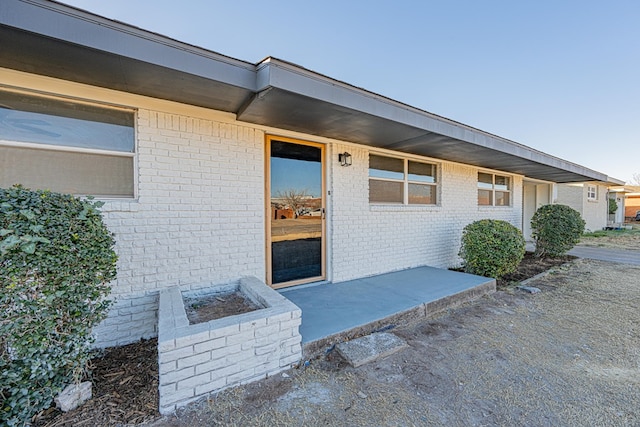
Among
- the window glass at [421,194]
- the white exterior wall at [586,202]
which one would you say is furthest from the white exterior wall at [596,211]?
the window glass at [421,194]

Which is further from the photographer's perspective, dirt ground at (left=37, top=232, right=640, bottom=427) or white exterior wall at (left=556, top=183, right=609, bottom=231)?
white exterior wall at (left=556, top=183, right=609, bottom=231)

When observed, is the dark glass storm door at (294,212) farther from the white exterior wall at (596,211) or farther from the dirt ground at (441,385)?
the white exterior wall at (596,211)

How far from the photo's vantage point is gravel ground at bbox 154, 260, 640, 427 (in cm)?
193

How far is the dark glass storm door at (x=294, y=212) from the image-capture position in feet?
13.6

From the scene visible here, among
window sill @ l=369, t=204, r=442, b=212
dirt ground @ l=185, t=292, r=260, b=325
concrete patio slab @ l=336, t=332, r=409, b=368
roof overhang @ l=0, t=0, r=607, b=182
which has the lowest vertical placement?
concrete patio slab @ l=336, t=332, r=409, b=368

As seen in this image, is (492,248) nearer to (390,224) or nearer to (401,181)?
(390,224)

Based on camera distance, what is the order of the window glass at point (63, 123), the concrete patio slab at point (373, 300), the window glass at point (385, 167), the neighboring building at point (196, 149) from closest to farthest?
the neighboring building at point (196, 149) → the window glass at point (63, 123) → the concrete patio slab at point (373, 300) → the window glass at point (385, 167)

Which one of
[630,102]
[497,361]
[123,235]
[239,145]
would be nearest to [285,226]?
[239,145]

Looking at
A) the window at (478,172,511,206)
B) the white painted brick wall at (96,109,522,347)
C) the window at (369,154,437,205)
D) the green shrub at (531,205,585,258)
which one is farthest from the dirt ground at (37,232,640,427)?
the green shrub at (531,205,585,258)

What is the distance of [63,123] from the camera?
2754 mm

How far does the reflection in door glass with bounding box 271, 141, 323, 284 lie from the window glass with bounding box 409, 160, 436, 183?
2452mm

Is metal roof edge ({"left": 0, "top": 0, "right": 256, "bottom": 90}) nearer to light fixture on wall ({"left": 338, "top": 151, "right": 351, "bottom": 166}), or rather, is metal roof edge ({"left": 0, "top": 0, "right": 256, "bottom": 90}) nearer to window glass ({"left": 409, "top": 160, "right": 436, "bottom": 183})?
light fixture on wall ({"left": 338, "top": 151, "right": 351, "bottom": 166})

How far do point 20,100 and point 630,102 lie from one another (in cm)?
1837

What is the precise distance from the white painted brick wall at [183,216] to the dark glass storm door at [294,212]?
29 cm
